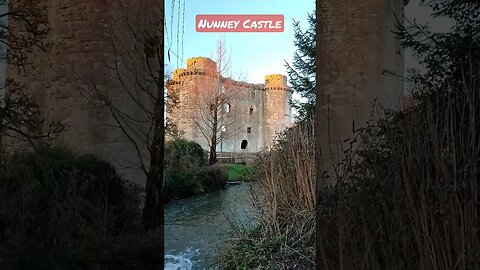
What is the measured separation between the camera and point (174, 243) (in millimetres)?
8039

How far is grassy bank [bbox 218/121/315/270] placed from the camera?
597 cm

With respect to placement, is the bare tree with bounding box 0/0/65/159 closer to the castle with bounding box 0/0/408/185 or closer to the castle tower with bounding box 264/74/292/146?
the castle with bounding box 0/0/408/185

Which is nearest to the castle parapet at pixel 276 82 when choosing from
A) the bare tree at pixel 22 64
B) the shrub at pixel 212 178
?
the shrub at pixel 212 178

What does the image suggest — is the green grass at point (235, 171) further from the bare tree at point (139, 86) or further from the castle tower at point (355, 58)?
the bare tree at point (139, 86)

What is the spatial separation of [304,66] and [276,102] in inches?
74.6

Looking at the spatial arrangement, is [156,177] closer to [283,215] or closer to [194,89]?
[283,215]

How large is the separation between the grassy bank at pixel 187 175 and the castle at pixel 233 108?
467 millimetres

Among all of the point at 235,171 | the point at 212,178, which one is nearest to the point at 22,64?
the point at 235,171

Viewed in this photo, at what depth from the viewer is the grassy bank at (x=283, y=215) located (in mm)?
5969

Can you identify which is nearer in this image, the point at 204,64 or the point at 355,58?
the point at 355,58

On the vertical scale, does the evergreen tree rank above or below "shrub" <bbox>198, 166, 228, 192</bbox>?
above

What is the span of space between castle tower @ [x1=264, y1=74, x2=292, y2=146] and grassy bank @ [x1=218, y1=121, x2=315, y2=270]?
13.3ft

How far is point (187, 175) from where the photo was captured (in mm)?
11094

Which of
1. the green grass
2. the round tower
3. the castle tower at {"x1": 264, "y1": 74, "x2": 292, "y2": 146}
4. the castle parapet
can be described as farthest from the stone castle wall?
the castle parapet
